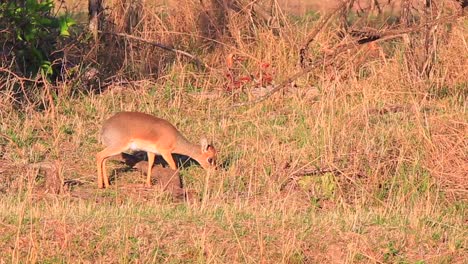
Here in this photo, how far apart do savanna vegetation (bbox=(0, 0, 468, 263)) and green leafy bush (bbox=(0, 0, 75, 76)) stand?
2 cm

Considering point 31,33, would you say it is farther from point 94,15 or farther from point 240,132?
point 240,132

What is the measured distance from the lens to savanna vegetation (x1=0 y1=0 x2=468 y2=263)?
25.4ft

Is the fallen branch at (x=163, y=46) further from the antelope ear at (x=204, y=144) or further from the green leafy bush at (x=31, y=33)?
the antelope ear at (x=204, y=144)

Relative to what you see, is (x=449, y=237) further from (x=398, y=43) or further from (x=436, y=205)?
(x=398, y=43)

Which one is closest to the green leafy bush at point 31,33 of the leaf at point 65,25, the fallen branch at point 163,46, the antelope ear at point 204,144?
the leaf at point 65,25

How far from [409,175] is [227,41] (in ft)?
15.2

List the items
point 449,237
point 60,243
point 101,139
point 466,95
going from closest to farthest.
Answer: point 60,243 → point 449,237 → point 101,139 → point 466,95

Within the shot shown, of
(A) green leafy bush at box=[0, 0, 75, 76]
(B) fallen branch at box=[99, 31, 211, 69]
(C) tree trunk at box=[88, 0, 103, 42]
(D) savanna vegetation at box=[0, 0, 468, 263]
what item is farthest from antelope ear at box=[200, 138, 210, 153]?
(C) tree trunk at box=[88, 0, 103, 42]

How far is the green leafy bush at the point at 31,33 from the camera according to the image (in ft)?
38.1

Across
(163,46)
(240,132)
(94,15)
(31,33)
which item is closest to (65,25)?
(31,33)

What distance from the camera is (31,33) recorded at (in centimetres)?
1175

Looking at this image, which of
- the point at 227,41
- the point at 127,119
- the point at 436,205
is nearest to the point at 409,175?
the point at 436,205

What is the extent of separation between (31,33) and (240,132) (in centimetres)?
251

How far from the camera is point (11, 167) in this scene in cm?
996
